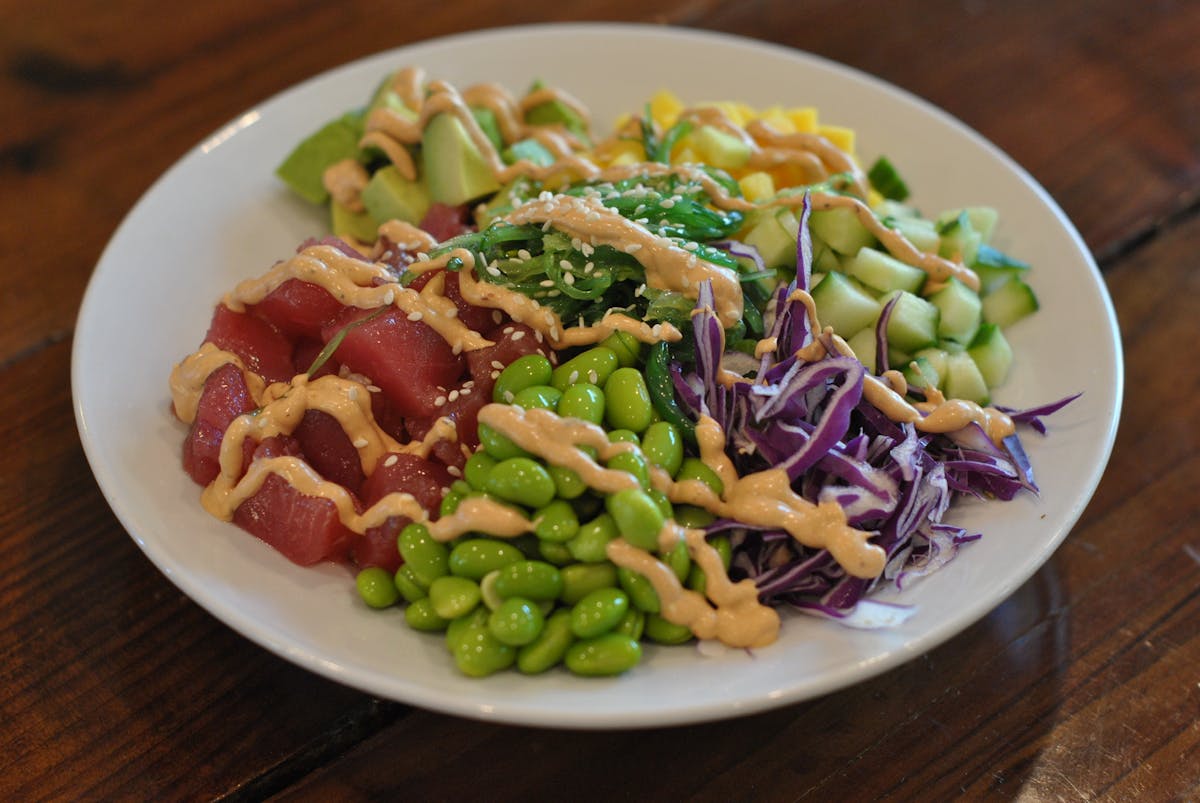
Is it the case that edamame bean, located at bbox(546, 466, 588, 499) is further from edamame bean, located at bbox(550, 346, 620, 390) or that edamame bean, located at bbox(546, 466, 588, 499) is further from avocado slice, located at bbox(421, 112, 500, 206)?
avocado slice, located at bbox(421, 112, 500, 206)

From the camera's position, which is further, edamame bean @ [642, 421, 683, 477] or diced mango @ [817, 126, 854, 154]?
diced mango @ [817, 126, 854, 154]

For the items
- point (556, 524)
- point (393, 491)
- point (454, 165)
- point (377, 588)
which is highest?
point (454, 165)

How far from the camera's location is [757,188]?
2973mm

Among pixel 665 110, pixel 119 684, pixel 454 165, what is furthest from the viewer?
pixel 665 110

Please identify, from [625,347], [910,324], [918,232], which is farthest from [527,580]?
[918,232]

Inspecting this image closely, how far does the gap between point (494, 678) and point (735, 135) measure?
6.03ft

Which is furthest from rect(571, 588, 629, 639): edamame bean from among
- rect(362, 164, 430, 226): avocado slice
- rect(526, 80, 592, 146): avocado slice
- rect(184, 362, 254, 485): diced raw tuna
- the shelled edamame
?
rect(526, 80, 592, 146): avocado slice

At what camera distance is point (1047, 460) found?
2502 millimetres

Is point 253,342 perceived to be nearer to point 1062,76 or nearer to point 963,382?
point 963,382

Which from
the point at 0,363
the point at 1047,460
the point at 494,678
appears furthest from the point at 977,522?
the point at 0,363

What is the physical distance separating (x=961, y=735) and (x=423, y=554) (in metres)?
1.24

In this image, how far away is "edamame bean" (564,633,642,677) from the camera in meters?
2.01

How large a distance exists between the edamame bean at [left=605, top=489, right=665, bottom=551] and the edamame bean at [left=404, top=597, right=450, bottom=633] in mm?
423

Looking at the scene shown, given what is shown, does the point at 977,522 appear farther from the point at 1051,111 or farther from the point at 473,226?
the point at 1051,111
